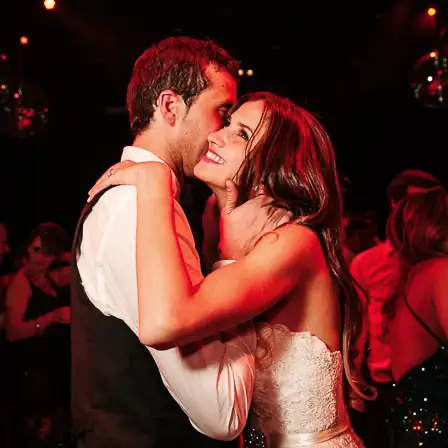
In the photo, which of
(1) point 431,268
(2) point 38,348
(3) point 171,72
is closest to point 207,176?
(3) point 171,72

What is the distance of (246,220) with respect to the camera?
2.08 meters

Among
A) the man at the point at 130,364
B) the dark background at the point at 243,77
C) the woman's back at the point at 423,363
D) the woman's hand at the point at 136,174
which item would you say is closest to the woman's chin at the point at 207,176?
the man at the point at 130,364

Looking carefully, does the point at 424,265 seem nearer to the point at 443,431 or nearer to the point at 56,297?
the point at 443,431

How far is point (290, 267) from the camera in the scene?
1.88 m

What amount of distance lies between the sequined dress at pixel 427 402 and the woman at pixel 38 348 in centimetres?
214

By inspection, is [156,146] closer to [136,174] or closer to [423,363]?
[136,174]

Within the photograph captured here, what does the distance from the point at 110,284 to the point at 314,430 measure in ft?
2.26

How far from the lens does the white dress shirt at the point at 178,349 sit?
1.67 metres

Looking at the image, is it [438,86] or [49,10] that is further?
[49,10]

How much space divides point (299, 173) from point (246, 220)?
Result: 0.19m

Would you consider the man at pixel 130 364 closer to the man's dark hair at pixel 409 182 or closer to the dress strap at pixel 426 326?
the dress strap at pixel 426 326

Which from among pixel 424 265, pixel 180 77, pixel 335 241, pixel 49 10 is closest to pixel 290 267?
pixel 335 241

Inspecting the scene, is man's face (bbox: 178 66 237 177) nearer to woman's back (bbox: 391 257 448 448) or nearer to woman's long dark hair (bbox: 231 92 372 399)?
woman's long dark hair (bbox: 231 92 372 399)

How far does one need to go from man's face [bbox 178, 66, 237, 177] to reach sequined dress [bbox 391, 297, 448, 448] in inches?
56.1
